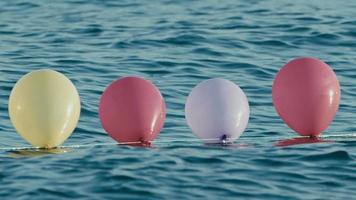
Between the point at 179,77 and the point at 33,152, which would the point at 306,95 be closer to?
the point at 33,152

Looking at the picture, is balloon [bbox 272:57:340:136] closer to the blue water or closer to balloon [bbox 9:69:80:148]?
the blue water

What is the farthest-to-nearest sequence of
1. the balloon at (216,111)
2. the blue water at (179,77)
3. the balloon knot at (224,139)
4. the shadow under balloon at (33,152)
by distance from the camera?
the balloon knot at (224,139), the balloon at (216,111), the shadow under balloon at (33,152), the blue water at (179,77)

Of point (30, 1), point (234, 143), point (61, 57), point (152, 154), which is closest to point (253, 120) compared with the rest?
point (234, 143)

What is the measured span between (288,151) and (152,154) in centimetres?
128

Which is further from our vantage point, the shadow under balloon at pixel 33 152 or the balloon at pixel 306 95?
the balloon at pixel 306 95

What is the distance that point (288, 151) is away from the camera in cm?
1073

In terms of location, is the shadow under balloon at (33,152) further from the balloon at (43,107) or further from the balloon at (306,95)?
the balloon at (306,95)

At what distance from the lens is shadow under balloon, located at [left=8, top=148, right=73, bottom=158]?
1060cm

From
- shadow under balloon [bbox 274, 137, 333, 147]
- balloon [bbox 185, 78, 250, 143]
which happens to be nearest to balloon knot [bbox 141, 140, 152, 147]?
balloon [bbox 185, 78, 250, 143]

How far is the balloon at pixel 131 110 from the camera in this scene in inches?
426

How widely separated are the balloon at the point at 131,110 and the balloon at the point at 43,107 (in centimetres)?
34

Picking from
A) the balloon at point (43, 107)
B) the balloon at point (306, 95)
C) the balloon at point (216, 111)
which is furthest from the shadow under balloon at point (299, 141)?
the balloon at point (43, 107)

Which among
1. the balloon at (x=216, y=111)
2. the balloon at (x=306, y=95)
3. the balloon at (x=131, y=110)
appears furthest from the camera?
→ the balloon at (x=306, y=95)

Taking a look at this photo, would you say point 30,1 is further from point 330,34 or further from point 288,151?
point 288,151
